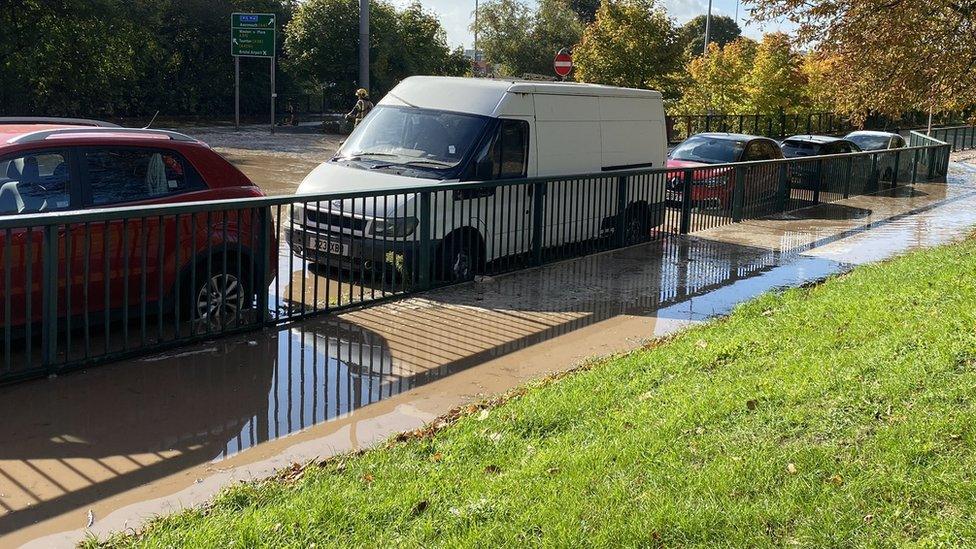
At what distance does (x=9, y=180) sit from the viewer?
6.93 m

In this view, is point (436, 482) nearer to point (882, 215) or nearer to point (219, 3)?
point (882, 215)

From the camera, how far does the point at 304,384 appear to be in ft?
23.1

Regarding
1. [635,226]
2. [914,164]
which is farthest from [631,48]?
[635,226]

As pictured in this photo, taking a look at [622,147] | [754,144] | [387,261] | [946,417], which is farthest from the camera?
[754,144]

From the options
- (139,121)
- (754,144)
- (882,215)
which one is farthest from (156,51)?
(882,215)

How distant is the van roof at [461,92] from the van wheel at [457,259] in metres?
1.66

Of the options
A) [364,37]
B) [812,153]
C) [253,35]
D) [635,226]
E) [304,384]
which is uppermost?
[253,35]

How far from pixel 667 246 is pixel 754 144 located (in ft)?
24.6

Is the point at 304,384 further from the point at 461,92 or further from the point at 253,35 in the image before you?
the point at 253,35

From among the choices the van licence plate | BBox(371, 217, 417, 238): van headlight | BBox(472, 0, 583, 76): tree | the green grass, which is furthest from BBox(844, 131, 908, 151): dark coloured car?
BBox(472, 0, 583, 76): tree

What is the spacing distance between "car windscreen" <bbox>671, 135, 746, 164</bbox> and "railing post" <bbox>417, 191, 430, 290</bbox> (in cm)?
1099

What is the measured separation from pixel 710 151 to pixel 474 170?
10.5 meters

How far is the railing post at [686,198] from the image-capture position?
14.7 m

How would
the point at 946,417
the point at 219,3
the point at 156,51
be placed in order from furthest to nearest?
the point at 219,3, the point at 156,51, the point at 946,417
